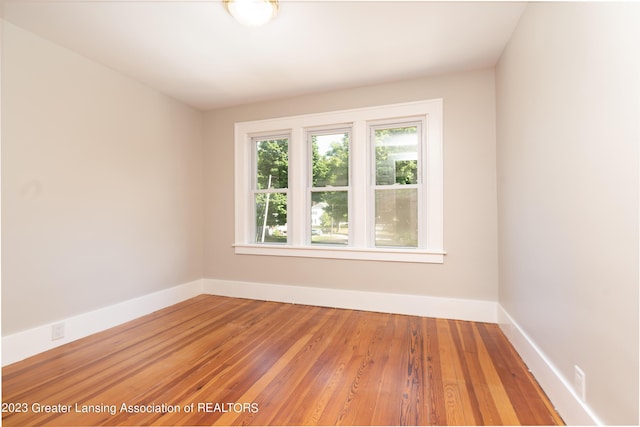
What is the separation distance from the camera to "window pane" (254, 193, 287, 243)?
12.6ft

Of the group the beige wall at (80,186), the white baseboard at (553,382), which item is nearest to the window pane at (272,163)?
the beige wall at (80,186)

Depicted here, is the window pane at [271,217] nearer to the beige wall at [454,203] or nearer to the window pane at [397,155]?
the beige wall at [454,203]

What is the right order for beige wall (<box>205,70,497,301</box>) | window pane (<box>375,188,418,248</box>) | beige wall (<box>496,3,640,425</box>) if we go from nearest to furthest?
beige wall (<box>496,3,640,425</box>) < beige wall (<box>205,70,497,301</box>) < window pane (<box>375,188,418,248</box>)

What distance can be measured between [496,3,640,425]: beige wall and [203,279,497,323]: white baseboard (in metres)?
0.75

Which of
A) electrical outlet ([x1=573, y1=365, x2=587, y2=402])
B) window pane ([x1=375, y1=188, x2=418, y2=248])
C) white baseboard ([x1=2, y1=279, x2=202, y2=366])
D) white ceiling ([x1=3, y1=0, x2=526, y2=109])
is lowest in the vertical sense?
white baseboard ([x1=2, y1=279, x2=202, y2=366])

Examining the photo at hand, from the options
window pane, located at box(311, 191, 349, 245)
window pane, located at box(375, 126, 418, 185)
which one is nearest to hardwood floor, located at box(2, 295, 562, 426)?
window pane, located at box(311, 191, 349, 245)

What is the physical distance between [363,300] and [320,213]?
46.7 inches

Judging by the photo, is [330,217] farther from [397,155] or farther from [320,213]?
[397,155]

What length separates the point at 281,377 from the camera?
194cm

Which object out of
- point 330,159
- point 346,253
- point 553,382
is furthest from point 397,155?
point 553,382

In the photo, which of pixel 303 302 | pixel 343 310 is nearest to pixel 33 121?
pixel 303 302

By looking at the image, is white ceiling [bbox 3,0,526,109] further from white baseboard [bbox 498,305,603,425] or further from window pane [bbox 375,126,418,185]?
white baseboard [bbox 498,305,603,425]

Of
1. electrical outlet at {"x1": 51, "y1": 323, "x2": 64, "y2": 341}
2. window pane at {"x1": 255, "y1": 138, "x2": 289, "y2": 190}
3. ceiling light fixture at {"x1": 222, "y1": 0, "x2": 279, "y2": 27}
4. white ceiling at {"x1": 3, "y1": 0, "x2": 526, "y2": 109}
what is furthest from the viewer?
window pane at {"x1": 255, "y1": 138, "x2": 289, "y2": 190}

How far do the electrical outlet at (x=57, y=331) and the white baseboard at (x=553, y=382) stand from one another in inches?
144
